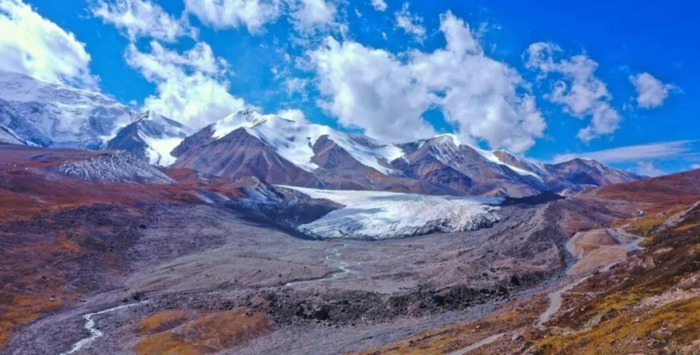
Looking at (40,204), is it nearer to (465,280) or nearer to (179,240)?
(179,240)

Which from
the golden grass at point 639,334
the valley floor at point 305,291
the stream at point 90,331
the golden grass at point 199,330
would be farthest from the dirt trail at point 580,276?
the stream at point 90,331

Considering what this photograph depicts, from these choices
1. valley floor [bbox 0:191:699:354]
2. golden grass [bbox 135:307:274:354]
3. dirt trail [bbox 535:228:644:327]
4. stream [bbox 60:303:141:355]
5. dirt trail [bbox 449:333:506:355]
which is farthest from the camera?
golden grass [bbox 135:307:274:354]

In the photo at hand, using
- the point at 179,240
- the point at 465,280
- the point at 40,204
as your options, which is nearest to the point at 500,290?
the point at 465,280

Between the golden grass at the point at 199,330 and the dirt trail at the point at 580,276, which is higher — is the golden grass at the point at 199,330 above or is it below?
below

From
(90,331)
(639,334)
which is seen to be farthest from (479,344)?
(90,331)

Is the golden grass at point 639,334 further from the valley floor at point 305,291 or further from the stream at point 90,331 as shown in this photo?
the stream at point 90,331

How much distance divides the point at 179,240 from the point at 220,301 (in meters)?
75.0

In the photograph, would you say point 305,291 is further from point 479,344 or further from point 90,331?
point 479,344

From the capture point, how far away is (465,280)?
116938 millimetres

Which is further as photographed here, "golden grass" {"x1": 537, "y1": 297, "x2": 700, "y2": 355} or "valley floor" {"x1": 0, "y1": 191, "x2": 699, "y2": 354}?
"valley floor" {"x1": 0, "y1": 191, "x2": 699, "y2": 354}

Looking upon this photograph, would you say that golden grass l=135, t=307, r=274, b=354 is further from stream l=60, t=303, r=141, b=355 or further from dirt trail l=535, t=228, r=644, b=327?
dirt trail l=535, t=228, r=644, b=327

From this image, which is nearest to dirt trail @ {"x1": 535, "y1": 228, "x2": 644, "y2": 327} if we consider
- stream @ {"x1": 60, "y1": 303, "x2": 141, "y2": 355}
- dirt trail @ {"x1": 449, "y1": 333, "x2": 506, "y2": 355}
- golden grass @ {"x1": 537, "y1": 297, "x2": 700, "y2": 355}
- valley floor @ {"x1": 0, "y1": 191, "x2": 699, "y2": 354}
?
valley floor @ {"x1": 0, "y1": 191, "x2": 699, "y2": 354}

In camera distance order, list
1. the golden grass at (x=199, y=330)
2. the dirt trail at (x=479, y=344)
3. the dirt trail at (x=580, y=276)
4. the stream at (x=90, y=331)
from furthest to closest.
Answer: the golden grass at (x=199, y=330), the stream at (x=90, y=331), the dirt trail at (x=580, y=276), the dirt trail at (x=479, y=344)

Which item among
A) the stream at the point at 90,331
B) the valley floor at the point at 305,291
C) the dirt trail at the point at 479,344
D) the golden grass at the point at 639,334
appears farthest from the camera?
the stream at the point at 90,331
